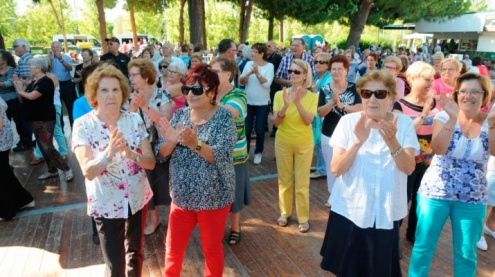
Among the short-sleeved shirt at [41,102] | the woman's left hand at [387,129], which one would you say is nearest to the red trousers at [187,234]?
the woman's left hand at [387,129]

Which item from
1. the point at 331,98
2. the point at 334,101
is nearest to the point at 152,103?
the point at 334,101

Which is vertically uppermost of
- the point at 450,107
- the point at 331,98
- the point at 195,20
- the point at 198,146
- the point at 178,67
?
the point at 195,20

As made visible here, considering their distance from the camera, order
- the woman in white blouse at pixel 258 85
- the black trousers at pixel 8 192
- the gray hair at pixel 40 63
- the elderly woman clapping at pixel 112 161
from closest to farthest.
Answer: the elderly woman clapping at pixel 112 161
the black trousers at pixel 8 192
the gray hair at pixel 40 63
the woman in white blouse at pixel 258 85

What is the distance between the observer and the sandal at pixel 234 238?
A: 379 cm

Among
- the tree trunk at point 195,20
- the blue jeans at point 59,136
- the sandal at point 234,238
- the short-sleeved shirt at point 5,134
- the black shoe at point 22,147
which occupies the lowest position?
the sandal at point 234,238

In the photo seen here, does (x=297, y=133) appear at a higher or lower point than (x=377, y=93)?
lower

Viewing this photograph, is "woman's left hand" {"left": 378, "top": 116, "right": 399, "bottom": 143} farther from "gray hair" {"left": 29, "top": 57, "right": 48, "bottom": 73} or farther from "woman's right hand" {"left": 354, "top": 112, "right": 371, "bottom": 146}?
"gray hair" {"left": 29, "top": 57, "right": 48, "bottom": 73}

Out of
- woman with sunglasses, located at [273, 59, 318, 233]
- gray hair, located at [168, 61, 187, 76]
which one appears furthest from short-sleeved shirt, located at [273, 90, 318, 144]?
gray hair, located at [168, 61, 187, 76]

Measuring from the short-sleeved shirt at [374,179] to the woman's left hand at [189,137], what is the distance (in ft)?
3.09

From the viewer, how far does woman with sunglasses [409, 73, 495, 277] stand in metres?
2.62

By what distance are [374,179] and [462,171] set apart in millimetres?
946

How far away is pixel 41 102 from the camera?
5227 millimetres

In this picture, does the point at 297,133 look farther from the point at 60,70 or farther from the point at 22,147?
the point at 60,70

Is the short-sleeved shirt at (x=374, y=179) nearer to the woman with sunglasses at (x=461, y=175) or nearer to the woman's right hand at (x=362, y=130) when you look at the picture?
the woman's right hand at (x=362, y=130)
